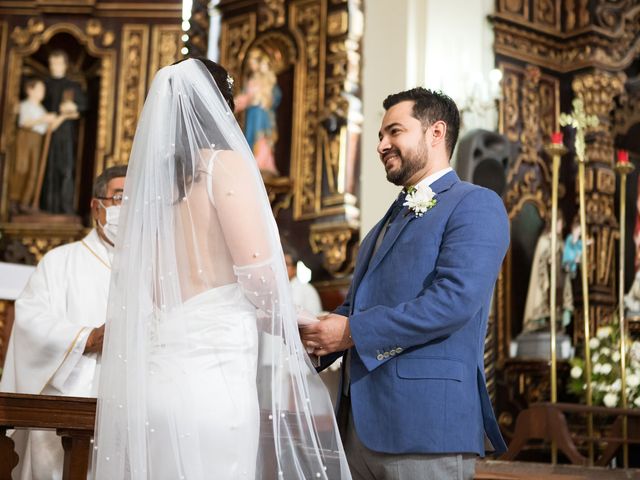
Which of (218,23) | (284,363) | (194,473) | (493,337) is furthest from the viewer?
(218,23)

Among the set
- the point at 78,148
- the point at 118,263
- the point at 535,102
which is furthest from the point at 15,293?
the point at 535,102

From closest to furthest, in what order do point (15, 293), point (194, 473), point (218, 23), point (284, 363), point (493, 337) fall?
point (194, 473)
point (284, 363)
point (15, 293)
point (493, 337)
point (218, 23)

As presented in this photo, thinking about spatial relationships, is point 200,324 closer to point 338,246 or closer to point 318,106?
point 338,246

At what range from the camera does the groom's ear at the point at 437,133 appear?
3.16m

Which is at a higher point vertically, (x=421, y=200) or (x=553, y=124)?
(x=553, y=124)

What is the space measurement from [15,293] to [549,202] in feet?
16.3

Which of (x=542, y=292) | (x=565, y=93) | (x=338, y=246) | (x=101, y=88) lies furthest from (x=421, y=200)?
(x=101, y=88)

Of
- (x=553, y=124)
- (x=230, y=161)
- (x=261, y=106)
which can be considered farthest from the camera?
(x=261, y=106)

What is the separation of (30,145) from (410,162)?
746cm

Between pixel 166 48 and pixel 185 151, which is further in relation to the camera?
pixel 166 48

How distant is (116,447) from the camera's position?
9.02 feet

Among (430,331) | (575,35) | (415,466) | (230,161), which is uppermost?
(575,35)

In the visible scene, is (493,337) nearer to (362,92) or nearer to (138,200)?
(362,92)

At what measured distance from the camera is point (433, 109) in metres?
3.17
